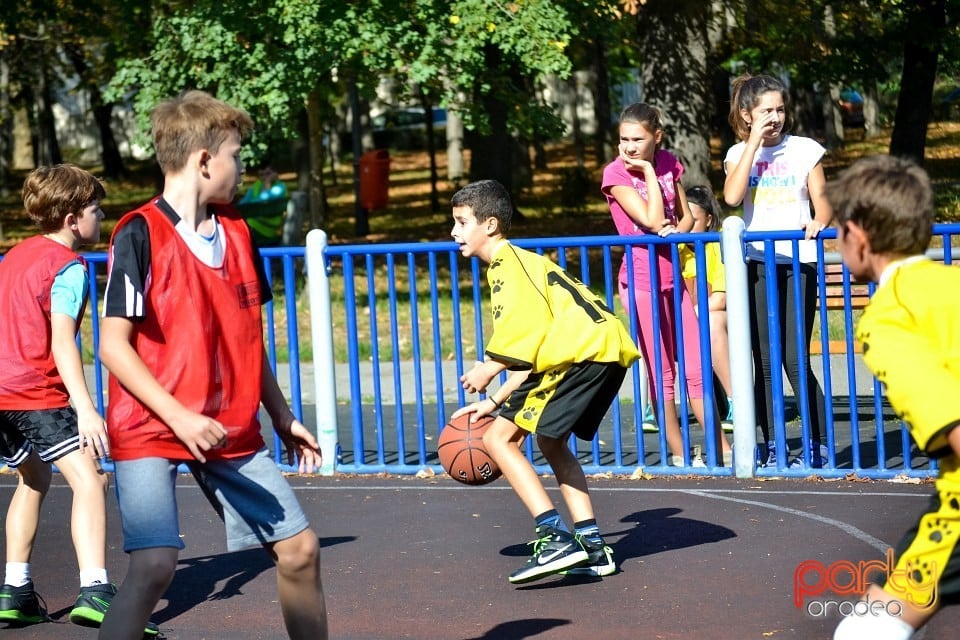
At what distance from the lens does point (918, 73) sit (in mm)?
22953

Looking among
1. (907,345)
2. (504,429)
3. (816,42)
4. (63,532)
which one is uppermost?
(816,42)

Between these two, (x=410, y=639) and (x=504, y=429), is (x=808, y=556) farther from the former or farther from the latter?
(x=410, y=639)

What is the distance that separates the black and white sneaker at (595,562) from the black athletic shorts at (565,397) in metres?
0.47

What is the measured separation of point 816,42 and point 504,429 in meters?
19.4

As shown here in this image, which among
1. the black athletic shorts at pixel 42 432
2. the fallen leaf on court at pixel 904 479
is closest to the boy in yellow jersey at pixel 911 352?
the black athletic shorts at pixel 42 432

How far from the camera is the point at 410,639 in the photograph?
5.20 metres

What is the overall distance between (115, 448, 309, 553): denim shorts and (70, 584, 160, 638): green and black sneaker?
140cm

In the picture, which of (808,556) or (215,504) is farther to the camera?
(808,556)

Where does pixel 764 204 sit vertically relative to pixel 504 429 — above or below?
above

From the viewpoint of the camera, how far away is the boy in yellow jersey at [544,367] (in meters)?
5.73

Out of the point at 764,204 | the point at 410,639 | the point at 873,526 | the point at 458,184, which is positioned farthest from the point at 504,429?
the point at 458,184

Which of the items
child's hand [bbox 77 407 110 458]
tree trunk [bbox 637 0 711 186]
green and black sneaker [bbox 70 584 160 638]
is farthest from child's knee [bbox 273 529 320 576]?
tree trunk [bbox 637 0 711 186]

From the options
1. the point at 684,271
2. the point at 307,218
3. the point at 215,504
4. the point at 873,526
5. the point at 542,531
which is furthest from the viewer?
the point at 307,218

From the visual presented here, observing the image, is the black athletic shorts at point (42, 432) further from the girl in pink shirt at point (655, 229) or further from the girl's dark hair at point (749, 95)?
the girl's dark hair at point (749, 95)
